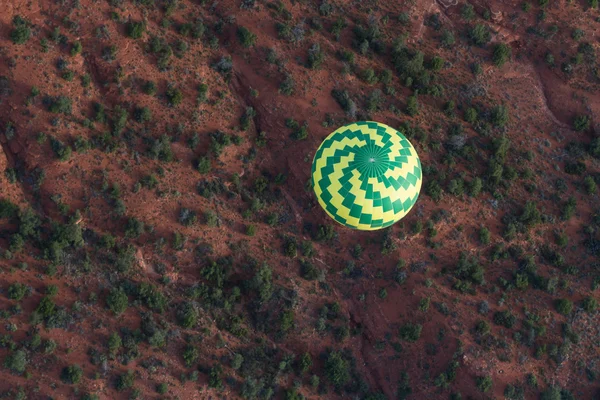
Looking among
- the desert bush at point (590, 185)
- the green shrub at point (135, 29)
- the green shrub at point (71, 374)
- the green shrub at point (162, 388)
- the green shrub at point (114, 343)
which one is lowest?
the green shrub at point (162, 388)

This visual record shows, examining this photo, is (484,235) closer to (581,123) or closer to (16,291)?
(581,123)

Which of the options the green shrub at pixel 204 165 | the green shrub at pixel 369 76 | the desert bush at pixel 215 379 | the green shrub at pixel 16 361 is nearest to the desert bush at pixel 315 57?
the green shrub at pixel 369 76

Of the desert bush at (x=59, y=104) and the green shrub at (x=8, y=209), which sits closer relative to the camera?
the green shrub at (x=8, y=209)

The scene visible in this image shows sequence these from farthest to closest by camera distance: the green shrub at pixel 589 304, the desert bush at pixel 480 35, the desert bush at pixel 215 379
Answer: the desert bush at pixel 480 35
the green shrub at pixel 589 304
the desert bush at pixel 215 379

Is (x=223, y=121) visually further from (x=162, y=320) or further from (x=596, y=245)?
(x=596, y=245)

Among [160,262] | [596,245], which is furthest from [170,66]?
[596,245]

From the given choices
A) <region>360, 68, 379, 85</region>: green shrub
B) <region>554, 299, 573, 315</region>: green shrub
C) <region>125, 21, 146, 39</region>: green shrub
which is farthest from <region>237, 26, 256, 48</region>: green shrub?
<region>554, 299, 573, 315</region>: green shrub

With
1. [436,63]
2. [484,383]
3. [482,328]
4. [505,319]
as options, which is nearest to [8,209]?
[436,63]

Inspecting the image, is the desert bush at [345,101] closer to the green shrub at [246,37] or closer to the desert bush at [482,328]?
the green shrub at [246,37]
